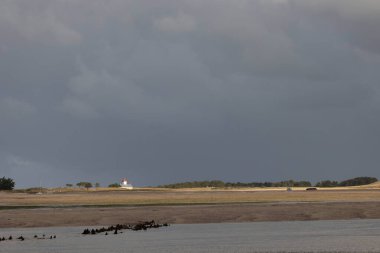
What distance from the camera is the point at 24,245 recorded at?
1567 inches

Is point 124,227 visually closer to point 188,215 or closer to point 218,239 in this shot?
point 188,215

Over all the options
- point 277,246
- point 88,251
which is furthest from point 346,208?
point 88,251

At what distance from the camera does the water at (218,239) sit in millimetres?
35906

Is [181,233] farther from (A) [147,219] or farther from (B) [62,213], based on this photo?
(B) [62,213]

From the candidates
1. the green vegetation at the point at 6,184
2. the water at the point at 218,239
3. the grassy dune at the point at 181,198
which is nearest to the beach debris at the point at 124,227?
the water at the point at 218,239

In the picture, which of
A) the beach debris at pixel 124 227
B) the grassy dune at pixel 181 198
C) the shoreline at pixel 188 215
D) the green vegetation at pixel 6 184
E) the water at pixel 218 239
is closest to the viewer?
the water at pixel 218 239

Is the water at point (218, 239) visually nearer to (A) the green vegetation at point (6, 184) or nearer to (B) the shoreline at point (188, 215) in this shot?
(B) the shoreline at point (188, 215)

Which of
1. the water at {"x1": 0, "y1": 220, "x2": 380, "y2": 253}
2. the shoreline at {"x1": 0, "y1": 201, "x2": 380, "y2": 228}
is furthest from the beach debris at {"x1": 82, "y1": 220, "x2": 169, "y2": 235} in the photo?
the shoreline at {"x1": 0, "y1": 201, "x2": 380, "y2": 228}

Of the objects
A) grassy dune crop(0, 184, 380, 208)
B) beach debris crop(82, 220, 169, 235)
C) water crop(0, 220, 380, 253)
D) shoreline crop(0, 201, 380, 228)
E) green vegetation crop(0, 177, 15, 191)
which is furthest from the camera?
green vegetation crop(0, 177, 15, 191)

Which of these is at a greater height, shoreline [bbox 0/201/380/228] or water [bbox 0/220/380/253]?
shoreline [bbox 0/201/380/228]

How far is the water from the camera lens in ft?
118

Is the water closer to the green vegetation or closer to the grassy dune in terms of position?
the grassy dune

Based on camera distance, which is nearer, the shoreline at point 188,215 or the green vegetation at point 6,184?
the shoreline at point 188,215

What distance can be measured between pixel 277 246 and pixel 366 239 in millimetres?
6062
